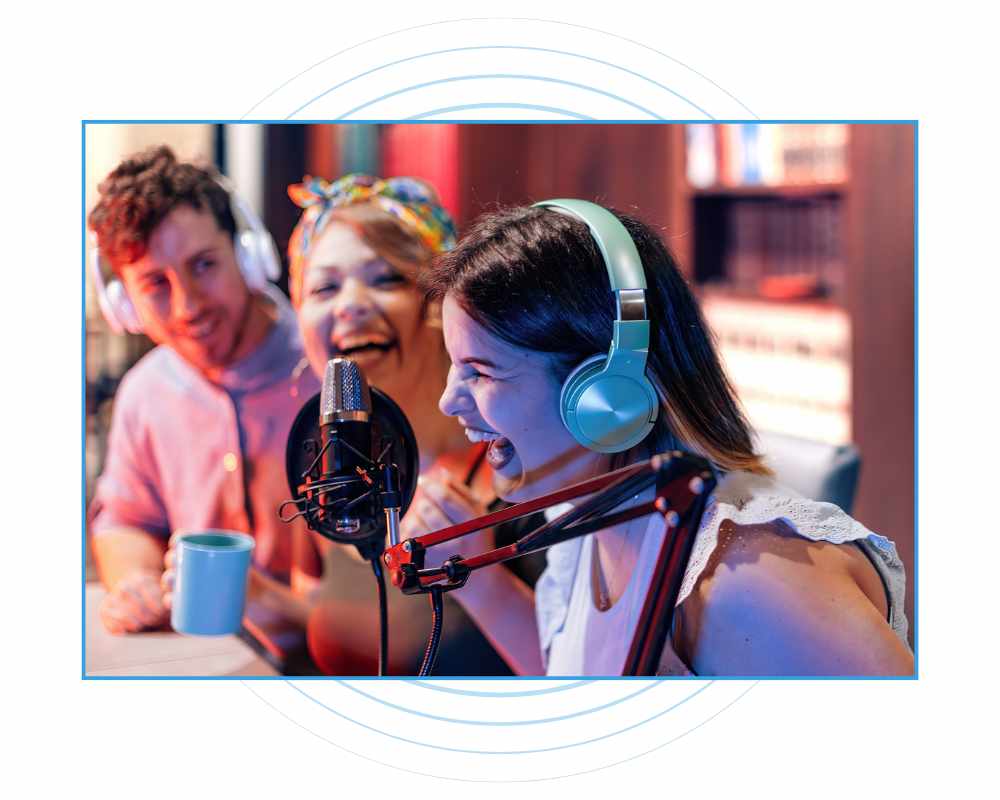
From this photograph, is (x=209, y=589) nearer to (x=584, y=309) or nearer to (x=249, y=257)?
(x=249, y=257)

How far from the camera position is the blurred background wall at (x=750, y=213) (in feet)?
4.03

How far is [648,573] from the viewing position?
3.53 feet

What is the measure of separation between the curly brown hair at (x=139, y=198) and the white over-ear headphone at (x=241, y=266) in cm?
3

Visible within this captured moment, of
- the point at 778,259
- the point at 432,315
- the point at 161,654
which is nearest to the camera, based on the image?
the point at 432,315

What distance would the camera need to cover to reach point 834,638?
105 cm

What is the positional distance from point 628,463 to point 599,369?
11 cm

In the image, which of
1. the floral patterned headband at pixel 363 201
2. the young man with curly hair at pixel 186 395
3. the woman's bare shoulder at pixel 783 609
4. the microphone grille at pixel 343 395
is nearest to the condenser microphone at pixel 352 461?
the microphone grille at pixel 343 395

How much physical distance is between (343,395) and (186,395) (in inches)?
12.7

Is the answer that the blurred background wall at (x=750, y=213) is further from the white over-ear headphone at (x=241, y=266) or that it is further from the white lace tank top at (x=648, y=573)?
the white lace tank top at (x=648, y=573)
